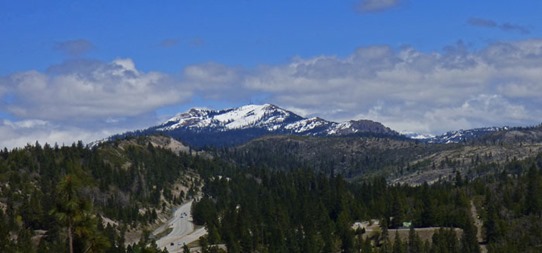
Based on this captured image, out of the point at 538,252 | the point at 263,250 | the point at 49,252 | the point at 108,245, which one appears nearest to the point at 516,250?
the point at 538,252

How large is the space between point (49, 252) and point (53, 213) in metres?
106

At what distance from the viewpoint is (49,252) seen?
159750 millimetres

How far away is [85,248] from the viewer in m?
61.4

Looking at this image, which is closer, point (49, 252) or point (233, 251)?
point (49, 252)

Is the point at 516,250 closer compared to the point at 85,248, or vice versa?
the point at 85,248

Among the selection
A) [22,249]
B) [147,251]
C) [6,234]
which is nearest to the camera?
[147,251]

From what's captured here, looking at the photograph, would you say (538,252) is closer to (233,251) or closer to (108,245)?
(233,251)

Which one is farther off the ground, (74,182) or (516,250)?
(74,182)

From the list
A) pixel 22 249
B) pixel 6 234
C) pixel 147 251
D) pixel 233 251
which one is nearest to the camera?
pixel 147 251

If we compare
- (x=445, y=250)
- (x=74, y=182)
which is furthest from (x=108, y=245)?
(x=445, y=250)

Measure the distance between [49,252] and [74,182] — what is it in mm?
106747

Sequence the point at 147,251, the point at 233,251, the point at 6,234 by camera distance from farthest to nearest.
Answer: the point at 233,251 → the point at 6,234 → the point at 147,251

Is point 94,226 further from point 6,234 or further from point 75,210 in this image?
point 6,234

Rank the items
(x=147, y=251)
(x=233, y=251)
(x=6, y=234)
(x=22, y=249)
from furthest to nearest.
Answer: (x=233, y=251), (x=6, y=234), (x=22, y=249), (x=147, y=251)
